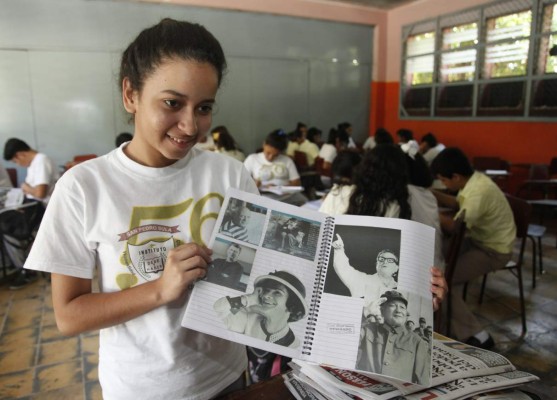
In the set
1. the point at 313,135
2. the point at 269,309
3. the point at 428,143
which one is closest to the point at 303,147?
the point at 313,135

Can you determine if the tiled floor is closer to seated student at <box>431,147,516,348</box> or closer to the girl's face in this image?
seated student at <box>431,147,516,348</box>

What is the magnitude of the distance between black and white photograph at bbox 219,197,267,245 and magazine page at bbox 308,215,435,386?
0.15 m

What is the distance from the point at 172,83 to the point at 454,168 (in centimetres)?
237

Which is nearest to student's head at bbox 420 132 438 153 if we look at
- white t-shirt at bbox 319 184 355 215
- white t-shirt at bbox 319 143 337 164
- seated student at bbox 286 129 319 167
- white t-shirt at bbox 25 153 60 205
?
white t-shirt at bbox 319 143 337 164

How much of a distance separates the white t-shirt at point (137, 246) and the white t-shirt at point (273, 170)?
3027mm

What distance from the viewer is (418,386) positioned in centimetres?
74

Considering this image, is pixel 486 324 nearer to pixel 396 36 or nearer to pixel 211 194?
pixel 211 194

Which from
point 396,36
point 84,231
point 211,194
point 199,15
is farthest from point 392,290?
point 396,36

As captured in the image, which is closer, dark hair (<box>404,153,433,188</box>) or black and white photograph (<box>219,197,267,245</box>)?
black and white photograph (<box>219,197,267,245</box>)

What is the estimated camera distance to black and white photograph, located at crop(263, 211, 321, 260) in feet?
2.51

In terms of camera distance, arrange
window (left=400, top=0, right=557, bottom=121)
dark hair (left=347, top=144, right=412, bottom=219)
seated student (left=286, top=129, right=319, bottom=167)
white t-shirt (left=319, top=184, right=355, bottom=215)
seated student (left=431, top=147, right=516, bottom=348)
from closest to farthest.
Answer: dark hair (left=347, top=144, right=412, bottom=219), white t-shirt (left=319, top=184, right=355, bottom=215), seated student (left=431, top=147, right=516, bottom=348), window (left=400, top=0, right=557, bottom=121), seated student (left=286, top=129, right=319, bottom=167)

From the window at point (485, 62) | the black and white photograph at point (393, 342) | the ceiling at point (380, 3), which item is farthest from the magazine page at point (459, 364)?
the ceiling at point (380, 3)

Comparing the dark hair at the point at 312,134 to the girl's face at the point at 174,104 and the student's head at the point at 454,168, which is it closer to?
the student's head at the point at 454,168

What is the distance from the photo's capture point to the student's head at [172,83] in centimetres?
72
